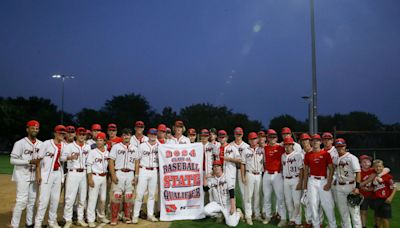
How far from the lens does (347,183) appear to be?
7.46m

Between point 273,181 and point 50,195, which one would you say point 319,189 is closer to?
point 273,181

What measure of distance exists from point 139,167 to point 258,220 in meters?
3.44

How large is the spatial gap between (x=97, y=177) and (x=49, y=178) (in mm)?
1126

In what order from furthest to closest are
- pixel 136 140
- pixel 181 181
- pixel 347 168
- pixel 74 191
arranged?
pixel 136 140, pixel 181 181, pixel 74 191, pixel 347 168

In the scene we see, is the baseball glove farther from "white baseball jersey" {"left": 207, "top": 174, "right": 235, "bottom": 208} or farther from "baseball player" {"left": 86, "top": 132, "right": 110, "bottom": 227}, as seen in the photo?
"baseball player" {"left": 86, "top": 132, "right": 110, "bottom": 227}

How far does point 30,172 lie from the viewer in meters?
7.63

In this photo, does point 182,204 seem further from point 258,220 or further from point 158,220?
point 258,220

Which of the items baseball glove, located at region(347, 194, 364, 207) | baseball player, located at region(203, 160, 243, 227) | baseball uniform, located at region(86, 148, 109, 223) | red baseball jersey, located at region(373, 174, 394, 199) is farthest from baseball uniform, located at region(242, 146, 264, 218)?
baseball uniform, located at region(86, 148, 109, 223)

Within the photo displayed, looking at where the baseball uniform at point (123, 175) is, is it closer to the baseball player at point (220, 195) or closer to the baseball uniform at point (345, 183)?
the baseball player at point (220, 195)

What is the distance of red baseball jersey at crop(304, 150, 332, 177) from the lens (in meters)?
7.66

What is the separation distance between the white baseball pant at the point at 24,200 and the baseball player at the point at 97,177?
4.15 feet

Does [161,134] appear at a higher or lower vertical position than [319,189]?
higher

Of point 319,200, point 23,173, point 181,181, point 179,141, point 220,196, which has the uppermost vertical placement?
point 179,141

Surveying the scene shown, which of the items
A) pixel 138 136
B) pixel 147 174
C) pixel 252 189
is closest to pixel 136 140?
pixel 138 136
